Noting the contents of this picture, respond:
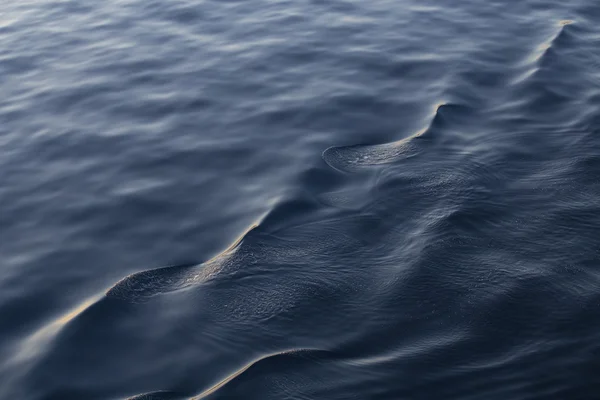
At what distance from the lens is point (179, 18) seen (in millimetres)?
12258

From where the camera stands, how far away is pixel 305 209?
7.21 m

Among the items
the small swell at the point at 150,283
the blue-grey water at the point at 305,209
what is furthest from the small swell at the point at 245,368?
the small swell at the point at 150,283

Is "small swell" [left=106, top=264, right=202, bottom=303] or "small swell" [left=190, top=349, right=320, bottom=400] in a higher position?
"small swell" [left=106, top=264, right=202, bottom=303]

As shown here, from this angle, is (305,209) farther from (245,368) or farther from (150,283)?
(245,368)

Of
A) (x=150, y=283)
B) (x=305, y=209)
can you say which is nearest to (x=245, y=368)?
(x=150, y=283)

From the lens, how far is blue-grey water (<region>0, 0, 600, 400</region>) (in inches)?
214

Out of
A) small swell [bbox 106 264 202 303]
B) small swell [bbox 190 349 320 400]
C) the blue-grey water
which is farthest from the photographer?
small swell [bbox 106 264 202 303]

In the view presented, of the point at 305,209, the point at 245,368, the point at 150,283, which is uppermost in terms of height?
the point at 305,209

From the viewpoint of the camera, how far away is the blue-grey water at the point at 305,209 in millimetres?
5434

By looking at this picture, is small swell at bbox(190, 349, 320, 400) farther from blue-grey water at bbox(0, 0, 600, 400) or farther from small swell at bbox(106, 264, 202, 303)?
small swell at bbox(106, 264, 202, 303)

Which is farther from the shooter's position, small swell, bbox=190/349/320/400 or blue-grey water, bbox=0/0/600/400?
blue-grey water, bbox=0/0/600/400

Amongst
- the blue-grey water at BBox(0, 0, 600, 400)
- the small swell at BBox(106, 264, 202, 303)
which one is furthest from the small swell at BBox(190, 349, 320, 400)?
the small swell at BBox(106, 264, 202, 303)

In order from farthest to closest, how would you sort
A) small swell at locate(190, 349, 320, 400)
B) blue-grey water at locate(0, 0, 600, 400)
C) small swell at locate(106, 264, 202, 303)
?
small swell at locate(106, 264, 202, 303) → blue-grey water at locate(0, 0, 600, 400) → small swell at locate(190, 349, 320, 400)

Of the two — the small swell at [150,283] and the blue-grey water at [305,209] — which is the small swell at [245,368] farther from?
the small swell at [150,283]
